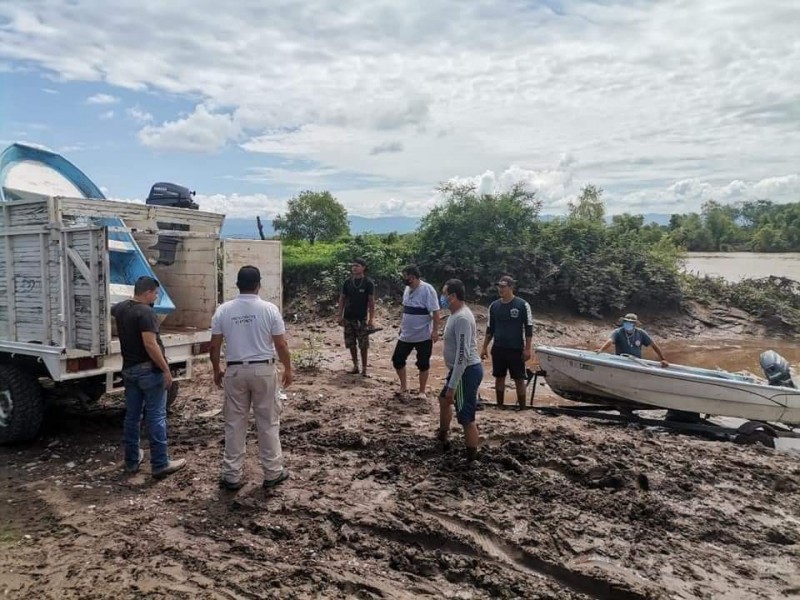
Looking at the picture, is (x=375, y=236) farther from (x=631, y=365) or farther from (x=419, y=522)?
(x=419, y=522)

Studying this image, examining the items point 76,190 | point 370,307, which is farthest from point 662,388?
point 76,190

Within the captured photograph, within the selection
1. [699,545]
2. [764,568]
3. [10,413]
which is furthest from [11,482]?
[764,568]

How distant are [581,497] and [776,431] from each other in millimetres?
3607

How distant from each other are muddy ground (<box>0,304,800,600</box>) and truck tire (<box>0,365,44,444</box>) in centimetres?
19

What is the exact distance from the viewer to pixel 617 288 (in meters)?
17.6

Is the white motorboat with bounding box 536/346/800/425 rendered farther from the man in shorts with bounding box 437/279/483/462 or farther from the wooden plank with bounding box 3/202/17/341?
the wooden plank with bounding box 3/202/17/341

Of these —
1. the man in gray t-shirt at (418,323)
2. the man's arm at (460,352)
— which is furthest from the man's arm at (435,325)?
the man's arm at (460,352)

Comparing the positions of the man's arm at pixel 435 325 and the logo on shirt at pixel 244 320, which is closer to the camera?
the logo on shirt at pixel 244 320

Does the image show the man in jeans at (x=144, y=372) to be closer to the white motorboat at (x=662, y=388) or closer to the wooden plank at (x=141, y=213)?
the wooden plank at (x=141, y=213)

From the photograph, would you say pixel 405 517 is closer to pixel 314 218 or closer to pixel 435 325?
pixel 435 325

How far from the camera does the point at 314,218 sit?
2570cm

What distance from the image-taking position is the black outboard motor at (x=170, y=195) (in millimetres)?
7820

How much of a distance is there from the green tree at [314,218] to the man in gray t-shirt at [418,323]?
58.8 ft

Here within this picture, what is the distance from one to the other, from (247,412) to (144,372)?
963mm
